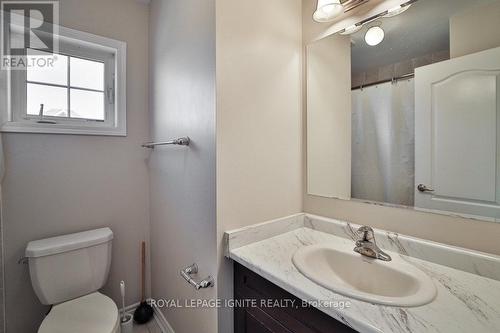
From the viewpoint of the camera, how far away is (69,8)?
4.62 feet

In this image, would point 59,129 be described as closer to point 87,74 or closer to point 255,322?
point 87,74

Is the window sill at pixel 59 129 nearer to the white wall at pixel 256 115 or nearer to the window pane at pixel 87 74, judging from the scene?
the window pane at pixel 87 74

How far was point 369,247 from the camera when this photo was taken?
93 cm

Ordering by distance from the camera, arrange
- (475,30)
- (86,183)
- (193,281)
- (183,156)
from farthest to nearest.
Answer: (86,183) < (183,156) < (193,281) < (475,30)

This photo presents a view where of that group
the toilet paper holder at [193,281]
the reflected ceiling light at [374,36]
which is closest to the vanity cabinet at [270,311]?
the toilet paper holder at [193,281]

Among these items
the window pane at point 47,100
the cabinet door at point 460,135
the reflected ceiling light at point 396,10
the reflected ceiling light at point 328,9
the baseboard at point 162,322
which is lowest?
the baseboard at point 162,322

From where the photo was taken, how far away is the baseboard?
4.84ft

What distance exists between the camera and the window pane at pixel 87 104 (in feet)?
5.00

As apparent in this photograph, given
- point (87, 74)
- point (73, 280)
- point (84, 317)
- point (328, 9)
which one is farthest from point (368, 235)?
point (87, 74)

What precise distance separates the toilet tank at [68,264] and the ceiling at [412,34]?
1.84m

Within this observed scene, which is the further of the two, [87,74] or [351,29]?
[87,74]

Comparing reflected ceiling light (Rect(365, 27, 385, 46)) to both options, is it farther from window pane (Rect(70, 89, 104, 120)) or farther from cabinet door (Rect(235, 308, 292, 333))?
window pane (Rect(70, 89, 104, 120))

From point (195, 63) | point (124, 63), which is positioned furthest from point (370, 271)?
point (124, 63)

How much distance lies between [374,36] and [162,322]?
2176mm
